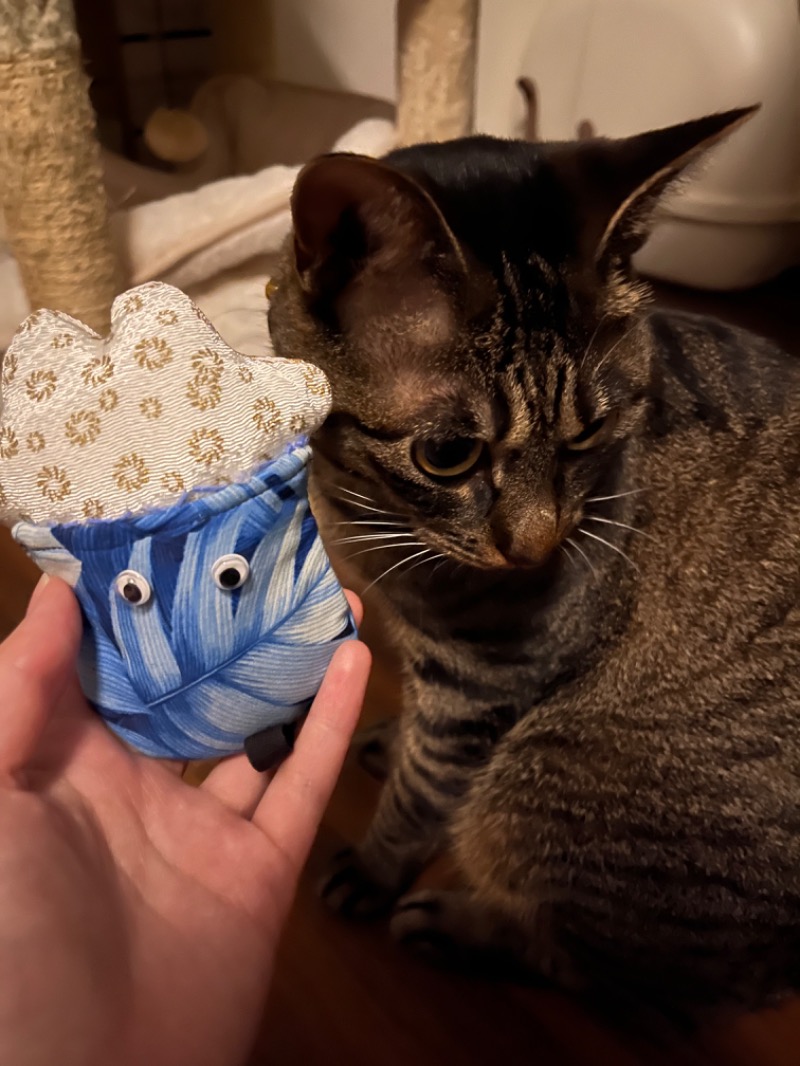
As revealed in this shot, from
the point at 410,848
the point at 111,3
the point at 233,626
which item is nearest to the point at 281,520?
the point at 233,626

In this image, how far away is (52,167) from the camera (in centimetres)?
135

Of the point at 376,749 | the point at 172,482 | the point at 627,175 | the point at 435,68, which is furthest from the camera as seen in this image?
the point at 435,68

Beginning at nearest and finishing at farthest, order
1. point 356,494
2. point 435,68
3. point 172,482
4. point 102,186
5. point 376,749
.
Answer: point 172,482, point 356,494, point 376,749, point 102,186, point 435,68

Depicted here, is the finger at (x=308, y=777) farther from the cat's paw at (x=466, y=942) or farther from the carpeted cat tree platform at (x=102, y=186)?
the carpeted cat tree platform at (x=102, y=186)

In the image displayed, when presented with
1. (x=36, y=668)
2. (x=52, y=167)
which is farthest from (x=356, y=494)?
(x=52, y=167)

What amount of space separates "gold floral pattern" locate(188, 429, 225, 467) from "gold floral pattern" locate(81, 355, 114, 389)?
83 mm

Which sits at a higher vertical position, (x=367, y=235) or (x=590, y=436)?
(x=367, y=235)

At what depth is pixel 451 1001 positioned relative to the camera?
107cm

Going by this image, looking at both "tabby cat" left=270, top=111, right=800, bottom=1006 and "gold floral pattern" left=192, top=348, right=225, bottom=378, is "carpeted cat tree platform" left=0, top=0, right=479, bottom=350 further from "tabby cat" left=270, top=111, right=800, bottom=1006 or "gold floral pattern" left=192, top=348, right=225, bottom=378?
"gold floral pattern" left=192, top=348, right=225, bottom=378

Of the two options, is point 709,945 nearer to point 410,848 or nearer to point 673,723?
point 673,723

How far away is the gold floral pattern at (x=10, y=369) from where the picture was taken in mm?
689

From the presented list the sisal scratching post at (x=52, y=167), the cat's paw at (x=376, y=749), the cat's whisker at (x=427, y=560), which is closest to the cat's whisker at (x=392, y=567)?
the cat's whisker at (x=427, y=560)

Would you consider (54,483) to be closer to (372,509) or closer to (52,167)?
(372,509)

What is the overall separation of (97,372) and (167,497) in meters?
0.11
